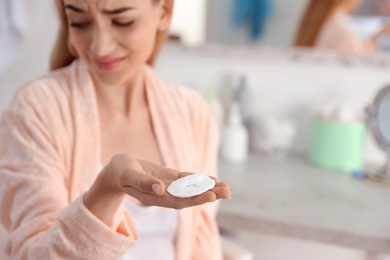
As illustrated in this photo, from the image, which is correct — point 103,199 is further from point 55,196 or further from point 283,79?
point 283,79

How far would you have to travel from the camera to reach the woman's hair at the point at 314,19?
144 centimetres

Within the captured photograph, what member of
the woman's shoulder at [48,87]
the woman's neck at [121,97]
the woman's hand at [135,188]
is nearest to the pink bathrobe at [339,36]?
the woman's neck at [121,97]

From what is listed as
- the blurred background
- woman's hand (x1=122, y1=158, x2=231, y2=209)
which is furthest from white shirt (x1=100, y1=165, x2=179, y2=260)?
the blurred background

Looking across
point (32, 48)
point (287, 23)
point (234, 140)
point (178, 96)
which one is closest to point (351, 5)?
point (287, 23)

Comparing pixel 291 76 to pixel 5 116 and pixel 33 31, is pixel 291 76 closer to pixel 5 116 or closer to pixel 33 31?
pixel 33 31

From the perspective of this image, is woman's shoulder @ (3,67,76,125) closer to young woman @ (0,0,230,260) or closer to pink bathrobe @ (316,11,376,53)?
young woman @ (0,0,230,260)

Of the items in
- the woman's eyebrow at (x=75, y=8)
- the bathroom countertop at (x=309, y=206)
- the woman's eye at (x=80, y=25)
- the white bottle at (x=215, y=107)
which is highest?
the woman's eyebrow at (x=75, y=8)

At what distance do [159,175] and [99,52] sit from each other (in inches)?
7.1

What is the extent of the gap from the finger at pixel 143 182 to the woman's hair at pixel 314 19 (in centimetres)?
112

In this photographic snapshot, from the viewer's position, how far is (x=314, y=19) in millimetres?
1462

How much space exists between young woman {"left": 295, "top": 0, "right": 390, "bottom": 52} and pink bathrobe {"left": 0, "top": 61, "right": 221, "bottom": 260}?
0.79 metres

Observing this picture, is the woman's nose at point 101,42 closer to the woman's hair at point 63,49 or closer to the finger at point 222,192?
the woman's hair at point 63,49

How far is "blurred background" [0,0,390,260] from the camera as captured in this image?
1313 mm

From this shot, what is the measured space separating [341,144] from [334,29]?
0.35 metres
